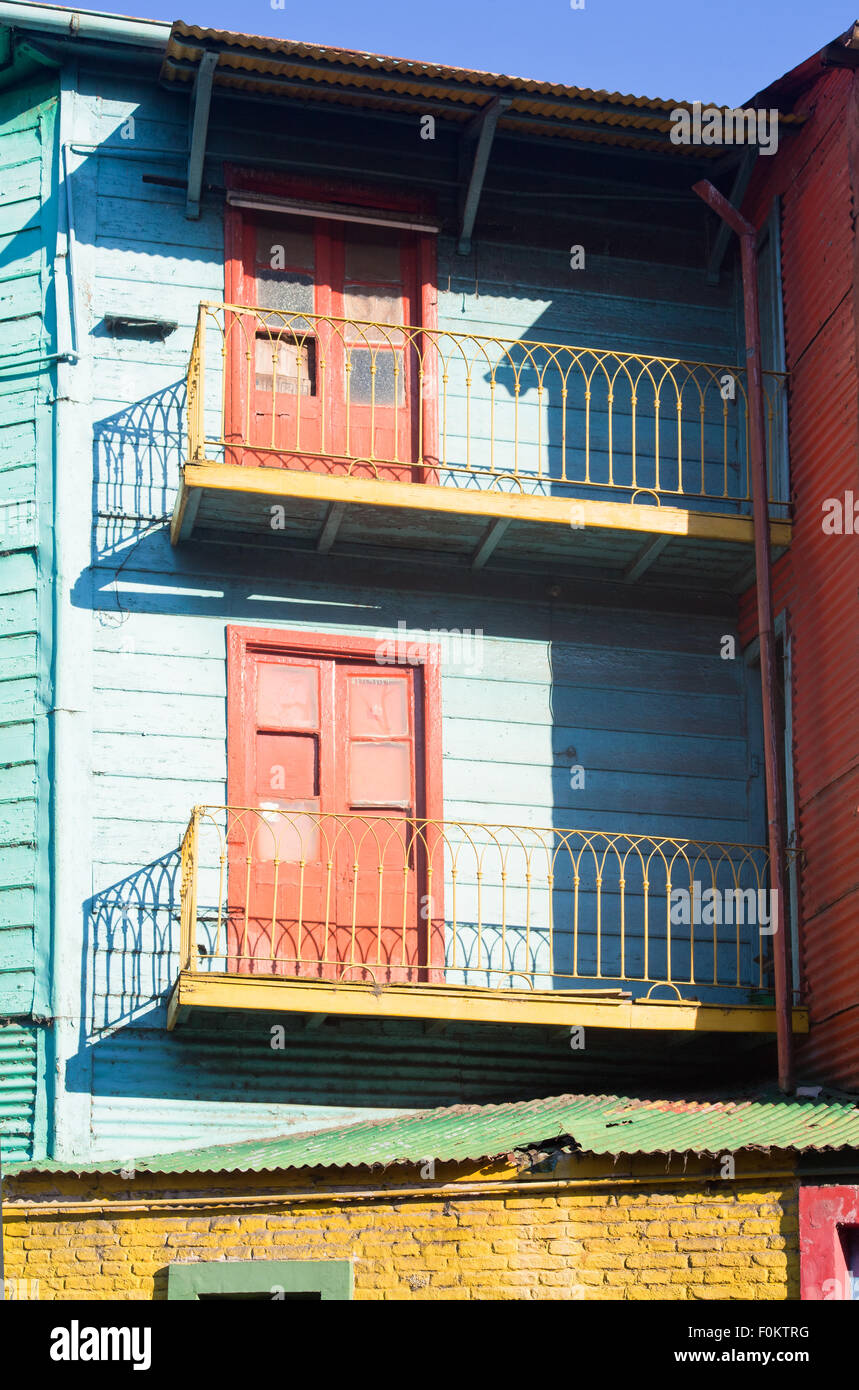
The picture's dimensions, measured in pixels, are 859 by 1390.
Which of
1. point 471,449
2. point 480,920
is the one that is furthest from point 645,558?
point 480,920

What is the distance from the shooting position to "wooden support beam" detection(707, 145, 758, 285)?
52.0ft

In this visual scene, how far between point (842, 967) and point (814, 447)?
11.7 ft

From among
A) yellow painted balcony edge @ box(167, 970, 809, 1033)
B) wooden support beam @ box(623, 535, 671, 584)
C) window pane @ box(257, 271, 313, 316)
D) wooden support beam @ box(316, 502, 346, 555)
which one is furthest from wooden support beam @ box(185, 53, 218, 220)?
yellow painted balcony edge @ box(167, 970, 809, 1033)

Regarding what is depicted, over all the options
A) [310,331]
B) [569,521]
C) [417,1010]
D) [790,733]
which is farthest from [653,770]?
[310,331]

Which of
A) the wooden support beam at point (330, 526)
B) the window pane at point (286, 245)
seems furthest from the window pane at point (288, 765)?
the window pane at point (286, 245)

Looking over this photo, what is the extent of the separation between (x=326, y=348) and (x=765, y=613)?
142 inches

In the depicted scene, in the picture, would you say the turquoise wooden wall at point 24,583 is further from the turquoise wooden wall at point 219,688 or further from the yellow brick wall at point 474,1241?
the yellow brick wall at point 474,1241

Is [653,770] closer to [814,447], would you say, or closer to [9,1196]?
[814,447]

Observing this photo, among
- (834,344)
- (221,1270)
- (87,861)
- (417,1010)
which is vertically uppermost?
(834,344)

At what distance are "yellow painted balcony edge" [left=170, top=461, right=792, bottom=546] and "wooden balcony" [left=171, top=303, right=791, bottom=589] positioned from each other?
13mm

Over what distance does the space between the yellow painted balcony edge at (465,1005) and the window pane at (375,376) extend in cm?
435

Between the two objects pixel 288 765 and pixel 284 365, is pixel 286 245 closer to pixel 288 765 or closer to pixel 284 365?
pixel 284 365

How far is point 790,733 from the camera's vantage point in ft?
49.2

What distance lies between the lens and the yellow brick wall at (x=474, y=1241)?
39.8 ft
